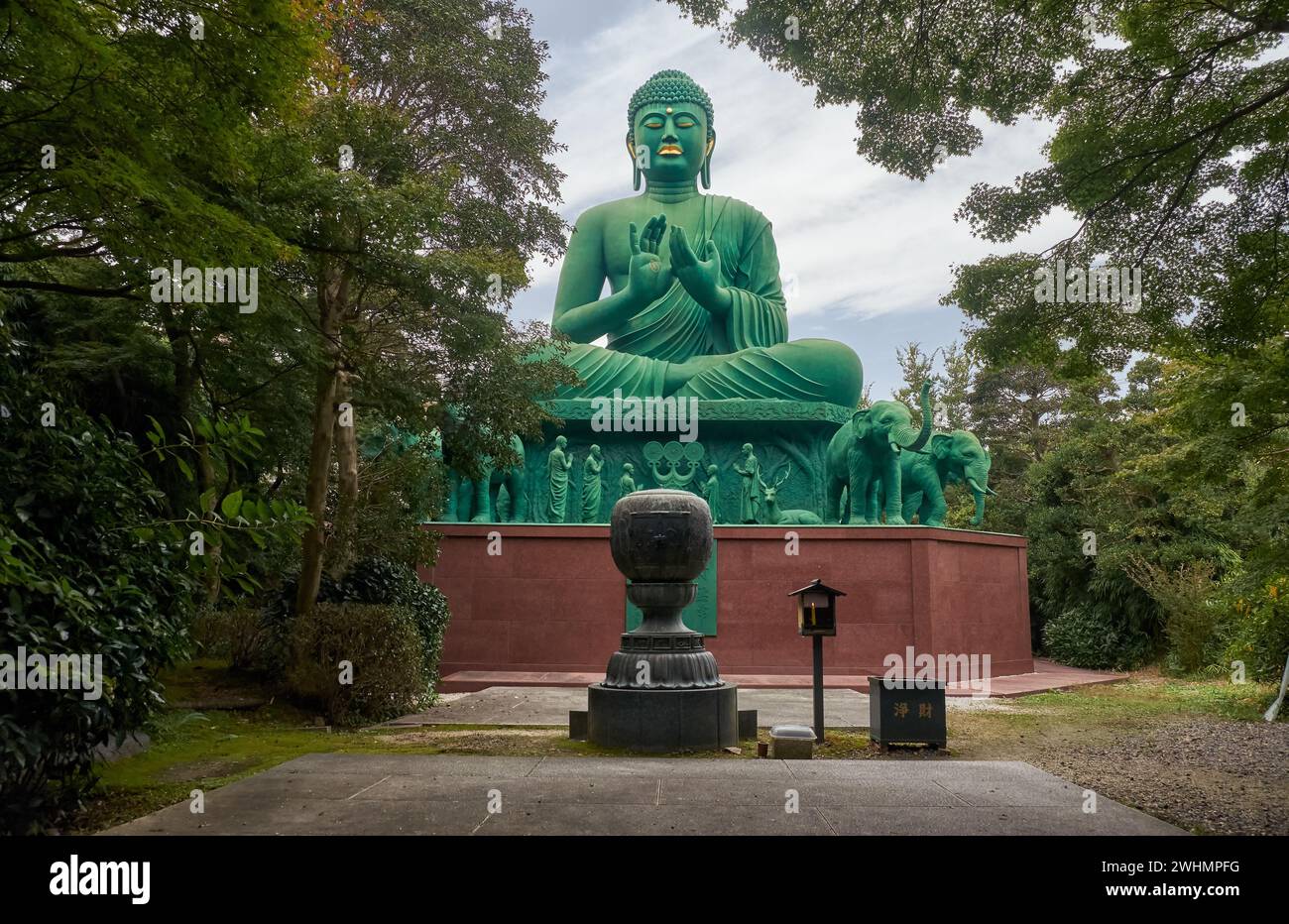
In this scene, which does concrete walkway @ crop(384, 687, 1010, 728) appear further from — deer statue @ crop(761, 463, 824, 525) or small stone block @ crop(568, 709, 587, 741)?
deer statue @ crop(761, 463, 824, 525)

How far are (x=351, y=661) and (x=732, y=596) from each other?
625 centimetres

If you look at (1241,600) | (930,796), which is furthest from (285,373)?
(1241,600)

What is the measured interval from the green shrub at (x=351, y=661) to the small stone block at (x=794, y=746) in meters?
3.84

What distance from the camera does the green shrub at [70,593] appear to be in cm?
382

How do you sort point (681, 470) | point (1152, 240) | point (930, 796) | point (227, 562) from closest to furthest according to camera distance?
point (227, 562) < point (930, 796) < point (1152, 240) < point (681, 470)

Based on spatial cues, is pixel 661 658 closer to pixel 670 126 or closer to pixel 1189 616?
pixel 1189 616

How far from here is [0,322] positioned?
427 centimetres

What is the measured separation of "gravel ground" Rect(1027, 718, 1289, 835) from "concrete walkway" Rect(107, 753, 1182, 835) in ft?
1.95

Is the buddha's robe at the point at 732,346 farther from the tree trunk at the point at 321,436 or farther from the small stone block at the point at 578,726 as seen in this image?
the small stone block at the point at 578,726

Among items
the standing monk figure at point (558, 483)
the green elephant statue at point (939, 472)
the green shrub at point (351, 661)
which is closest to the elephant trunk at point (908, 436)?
the green elephant statue at point (939, 472)

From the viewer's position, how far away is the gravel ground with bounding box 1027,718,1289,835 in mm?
5094

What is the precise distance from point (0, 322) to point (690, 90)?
1751 cm

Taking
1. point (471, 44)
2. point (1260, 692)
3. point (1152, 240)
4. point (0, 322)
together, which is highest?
point (471, 44)

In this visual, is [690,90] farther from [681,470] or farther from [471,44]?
[681,470]
